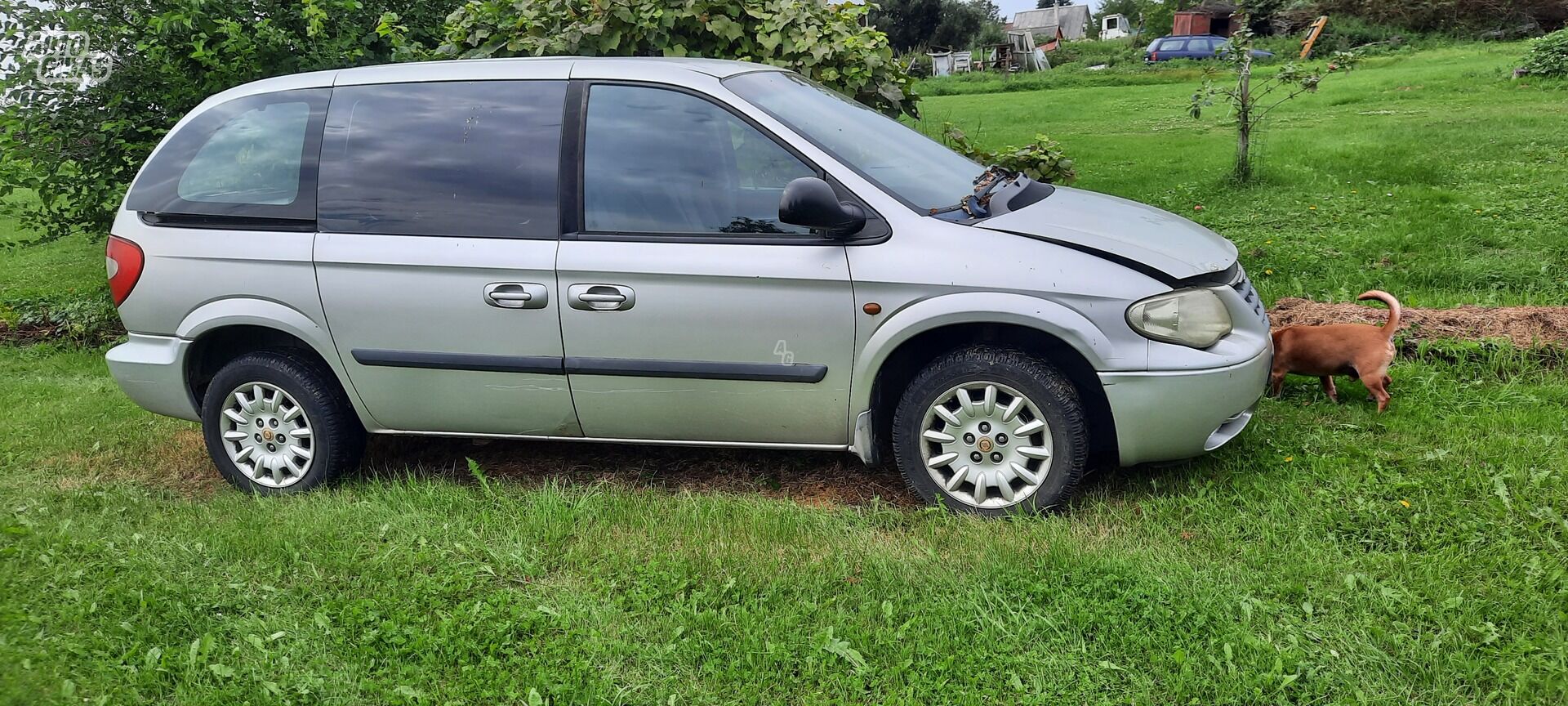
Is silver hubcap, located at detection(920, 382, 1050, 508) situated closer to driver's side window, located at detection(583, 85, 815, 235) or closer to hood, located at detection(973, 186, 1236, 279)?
hood, located at detection(973, 186, 1236, 279)

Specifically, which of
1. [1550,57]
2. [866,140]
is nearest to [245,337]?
[866,140]

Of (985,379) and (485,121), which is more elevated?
(485,121)

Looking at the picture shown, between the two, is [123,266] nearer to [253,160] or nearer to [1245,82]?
[253,160]

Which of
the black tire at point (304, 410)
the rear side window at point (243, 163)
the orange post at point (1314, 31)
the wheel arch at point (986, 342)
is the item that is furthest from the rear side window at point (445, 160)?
the orange post at point (1314, 31)

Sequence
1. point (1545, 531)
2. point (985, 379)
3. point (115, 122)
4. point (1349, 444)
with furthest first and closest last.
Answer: point (115, 122) → point (1349, 444) → point (985, 379) → point (1545, 531)

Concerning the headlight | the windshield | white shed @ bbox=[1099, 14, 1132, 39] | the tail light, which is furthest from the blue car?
the tail light

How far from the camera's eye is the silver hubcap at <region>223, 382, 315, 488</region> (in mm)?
4762

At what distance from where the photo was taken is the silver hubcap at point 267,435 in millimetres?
4762

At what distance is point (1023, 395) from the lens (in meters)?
3.97

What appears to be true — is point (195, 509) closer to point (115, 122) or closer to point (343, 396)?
point (343, 396)

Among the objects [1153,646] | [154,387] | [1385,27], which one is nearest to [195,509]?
[154,387]

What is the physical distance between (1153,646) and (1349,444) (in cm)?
175

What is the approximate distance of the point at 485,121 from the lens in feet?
14.6

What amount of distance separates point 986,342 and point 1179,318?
2.22 feet
